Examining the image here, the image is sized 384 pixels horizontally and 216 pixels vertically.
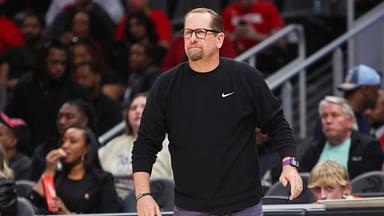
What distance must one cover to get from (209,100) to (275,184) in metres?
3.14

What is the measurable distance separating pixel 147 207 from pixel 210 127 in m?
0.54

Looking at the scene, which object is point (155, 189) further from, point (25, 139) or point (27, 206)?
point (25, 139)

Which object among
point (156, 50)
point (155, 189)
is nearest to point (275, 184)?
point (155, 189)

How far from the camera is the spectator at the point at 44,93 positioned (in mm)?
11914

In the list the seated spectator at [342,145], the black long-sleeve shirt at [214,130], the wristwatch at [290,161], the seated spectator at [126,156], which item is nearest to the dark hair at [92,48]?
the seated spectator at [126,156]

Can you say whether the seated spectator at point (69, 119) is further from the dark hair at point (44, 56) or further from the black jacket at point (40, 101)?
the dark hair at point (44, 56)

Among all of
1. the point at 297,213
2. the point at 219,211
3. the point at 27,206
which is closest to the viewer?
the point at 219,211

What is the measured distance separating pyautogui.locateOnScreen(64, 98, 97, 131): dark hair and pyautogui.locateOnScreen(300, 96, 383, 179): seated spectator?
6.64ft

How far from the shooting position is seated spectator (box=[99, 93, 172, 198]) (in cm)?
987

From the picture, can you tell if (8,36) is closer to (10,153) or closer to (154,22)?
(154,22)

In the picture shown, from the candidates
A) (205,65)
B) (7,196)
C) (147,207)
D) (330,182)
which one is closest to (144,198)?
(147,207)

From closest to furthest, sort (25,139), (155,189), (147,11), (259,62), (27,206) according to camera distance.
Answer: (27,206)
(155,189)
(25,139)
(259,62)
(147,11)

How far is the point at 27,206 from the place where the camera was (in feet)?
27.8

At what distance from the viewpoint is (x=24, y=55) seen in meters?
13.9
